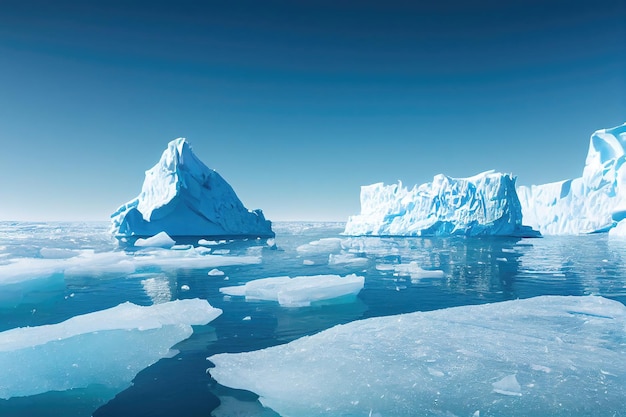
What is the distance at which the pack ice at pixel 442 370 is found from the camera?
3.73 meters

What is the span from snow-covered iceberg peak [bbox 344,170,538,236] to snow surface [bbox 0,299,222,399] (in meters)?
40.2

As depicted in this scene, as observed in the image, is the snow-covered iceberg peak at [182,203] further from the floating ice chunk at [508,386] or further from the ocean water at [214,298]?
the floating ice chunk at [508,386]

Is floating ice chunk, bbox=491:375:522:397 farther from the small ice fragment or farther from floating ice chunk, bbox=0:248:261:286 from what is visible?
floating ice chunk, bbox=0:248:261:286

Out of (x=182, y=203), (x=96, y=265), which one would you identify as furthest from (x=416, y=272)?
(x=182, y=203)

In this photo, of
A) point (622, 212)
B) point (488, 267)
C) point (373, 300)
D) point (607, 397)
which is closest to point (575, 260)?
point (488, 267)

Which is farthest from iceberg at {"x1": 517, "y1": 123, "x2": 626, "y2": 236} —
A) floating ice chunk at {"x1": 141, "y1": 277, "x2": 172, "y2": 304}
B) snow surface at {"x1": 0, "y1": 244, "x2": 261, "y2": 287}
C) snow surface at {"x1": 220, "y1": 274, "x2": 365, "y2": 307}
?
floating ice chunk at {"x1": 141, "y1": 277, "x2": 172, "y2": 304}

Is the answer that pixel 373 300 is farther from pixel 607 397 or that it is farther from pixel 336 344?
pixel 607 397

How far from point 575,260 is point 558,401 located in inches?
756

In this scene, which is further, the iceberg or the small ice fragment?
the iceberg

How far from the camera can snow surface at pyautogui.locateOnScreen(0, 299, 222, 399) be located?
14.9 ft

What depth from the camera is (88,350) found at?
5336 millimetres

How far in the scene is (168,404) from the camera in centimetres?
423

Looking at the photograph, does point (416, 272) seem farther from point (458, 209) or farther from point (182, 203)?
point (458, 209)

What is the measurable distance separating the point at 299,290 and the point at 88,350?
464 centimetres
